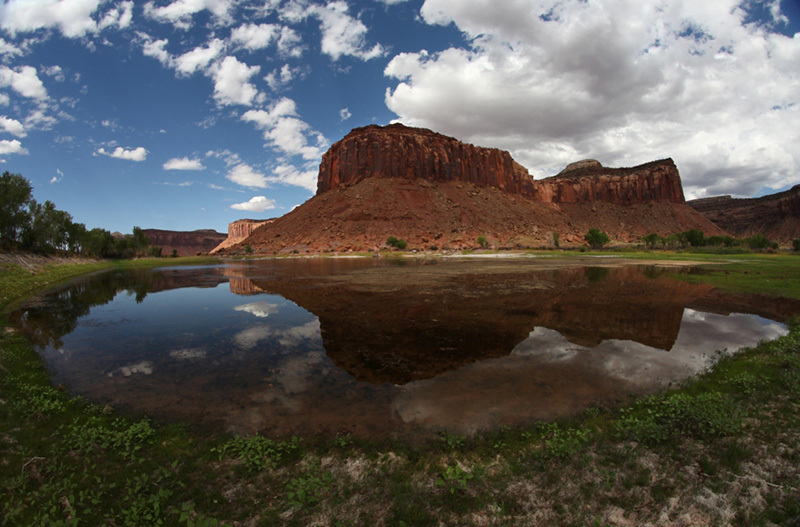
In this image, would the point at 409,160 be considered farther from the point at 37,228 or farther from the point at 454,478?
the point at 454,478

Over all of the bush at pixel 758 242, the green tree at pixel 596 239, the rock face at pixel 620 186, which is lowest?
the bush at pixel 758 242

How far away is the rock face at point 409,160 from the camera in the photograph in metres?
126

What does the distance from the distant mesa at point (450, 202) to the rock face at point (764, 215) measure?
23876 mm

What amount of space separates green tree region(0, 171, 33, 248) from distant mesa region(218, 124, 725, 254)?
53552mm

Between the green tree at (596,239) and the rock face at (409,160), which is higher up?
the rock face at (409,160)

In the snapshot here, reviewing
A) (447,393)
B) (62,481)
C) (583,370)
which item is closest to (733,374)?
(583,370)

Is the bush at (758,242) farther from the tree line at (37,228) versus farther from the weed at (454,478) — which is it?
the tree line at (37,228)

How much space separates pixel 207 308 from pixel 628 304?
868 inches

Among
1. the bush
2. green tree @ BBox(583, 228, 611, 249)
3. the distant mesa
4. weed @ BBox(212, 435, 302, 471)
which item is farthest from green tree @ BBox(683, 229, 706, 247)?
weed @ BBox(212, 435, 302, 471)

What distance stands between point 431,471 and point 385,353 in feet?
17.9

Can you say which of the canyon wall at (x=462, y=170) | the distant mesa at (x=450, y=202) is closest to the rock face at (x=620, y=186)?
the canyon wall at (x=462, y=170)

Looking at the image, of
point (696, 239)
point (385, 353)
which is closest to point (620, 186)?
point (696, 239)

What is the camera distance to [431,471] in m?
4.50

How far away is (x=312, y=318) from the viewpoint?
1461 centimetres
